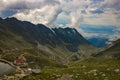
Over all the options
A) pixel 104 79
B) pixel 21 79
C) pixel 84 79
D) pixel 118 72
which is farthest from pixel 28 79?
pixel 118 72

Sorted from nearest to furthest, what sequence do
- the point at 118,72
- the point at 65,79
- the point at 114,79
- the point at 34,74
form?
1. the point at 65,79
2. the point at 114,79
3. the point at 118,72
4. the point at 34,74

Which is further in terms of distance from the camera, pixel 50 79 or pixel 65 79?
pixel 50 79

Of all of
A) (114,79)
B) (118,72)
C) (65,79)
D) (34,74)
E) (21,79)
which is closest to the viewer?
(65,79)

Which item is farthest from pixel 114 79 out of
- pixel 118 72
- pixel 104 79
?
pixel 118 72

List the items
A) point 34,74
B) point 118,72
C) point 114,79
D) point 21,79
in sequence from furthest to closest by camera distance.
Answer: point 34,74 < point 118,72 < point 21,79 < point 114,79

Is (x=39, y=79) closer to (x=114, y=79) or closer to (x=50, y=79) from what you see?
(x=50, y=79)

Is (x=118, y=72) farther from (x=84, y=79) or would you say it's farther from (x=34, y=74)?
(x=34, y=74)

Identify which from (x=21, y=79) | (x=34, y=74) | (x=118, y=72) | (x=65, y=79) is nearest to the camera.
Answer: (x=65, y=79)

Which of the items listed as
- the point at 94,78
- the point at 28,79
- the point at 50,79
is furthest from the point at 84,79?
the point at 28,79

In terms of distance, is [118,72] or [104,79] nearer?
[104,79]
